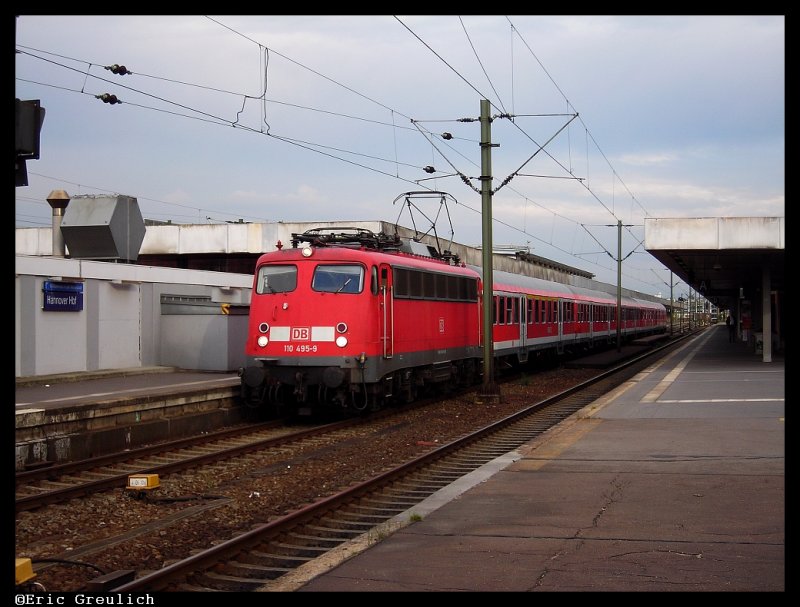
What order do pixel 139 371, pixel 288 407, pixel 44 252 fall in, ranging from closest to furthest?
pixel 288 407, pixel 139 371, pixel 44 252

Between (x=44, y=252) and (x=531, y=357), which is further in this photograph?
(x=44, y=252)

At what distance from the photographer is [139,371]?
74.8ft

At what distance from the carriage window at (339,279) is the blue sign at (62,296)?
303 inches

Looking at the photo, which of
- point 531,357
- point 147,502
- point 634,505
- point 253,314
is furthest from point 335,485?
point 531,357

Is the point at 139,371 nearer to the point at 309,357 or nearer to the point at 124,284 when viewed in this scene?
the point at 124,284

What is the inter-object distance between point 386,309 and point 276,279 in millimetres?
2170

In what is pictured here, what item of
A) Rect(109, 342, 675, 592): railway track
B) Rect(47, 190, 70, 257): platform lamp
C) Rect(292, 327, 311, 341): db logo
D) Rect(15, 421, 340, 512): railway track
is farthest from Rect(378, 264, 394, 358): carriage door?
Rect(47, 190, 70, 257): platform lamp

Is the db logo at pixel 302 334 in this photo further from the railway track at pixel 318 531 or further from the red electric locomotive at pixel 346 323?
the railway track at pixel 318 531

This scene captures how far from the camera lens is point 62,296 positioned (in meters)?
21.1

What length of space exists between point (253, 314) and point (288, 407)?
276 centimetres

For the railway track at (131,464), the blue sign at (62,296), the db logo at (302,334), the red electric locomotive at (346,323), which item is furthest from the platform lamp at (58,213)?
the railway track at (131,464)

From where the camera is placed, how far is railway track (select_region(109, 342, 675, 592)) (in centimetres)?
671

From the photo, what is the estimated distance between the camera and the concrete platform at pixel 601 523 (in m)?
6.14

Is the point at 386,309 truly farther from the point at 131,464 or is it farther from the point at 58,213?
the point at 58,213
